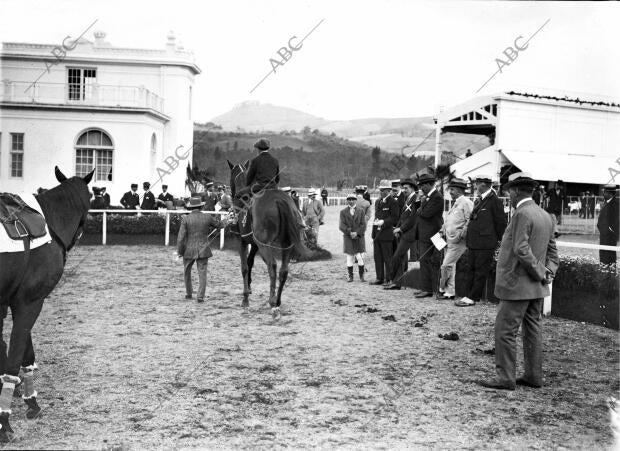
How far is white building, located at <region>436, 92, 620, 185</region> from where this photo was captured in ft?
85.8

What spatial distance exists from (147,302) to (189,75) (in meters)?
22.2

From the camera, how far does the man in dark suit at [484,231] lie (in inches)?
384

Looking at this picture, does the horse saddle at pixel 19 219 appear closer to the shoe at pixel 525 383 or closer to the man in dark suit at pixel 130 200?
the shoe at pixel 525 383

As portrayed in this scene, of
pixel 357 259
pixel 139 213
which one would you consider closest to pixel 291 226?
pixel 357 259

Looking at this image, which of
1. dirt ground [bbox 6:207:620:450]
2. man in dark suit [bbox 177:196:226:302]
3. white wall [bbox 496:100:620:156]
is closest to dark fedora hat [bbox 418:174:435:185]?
dirt ground [bbox 6:207:620:450]

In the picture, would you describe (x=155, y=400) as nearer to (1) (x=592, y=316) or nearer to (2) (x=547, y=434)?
(2) (x=547, y=434)

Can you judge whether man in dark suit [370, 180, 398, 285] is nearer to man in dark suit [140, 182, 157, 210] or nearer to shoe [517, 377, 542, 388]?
shoe [517, 377, 542, 388]

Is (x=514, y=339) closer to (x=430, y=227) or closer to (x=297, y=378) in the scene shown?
(x=297, y=378)

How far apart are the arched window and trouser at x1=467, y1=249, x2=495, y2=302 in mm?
19825

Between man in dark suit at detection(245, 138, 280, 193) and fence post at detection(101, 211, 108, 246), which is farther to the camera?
fence post at detection(101, 211, 108, 246)

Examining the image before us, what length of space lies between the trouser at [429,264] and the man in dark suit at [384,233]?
1226 mm

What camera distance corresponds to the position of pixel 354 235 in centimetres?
1290

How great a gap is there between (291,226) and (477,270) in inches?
122

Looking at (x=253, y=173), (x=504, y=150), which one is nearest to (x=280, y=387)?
(x=253, y=173)
